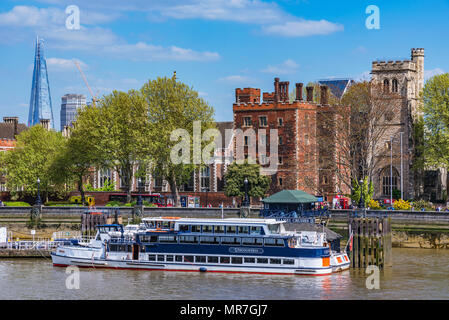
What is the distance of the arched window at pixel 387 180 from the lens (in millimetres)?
123250

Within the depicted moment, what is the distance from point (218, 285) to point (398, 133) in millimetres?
64699

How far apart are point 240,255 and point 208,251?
9.11ft

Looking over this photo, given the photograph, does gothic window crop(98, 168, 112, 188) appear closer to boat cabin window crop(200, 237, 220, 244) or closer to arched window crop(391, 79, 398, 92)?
arched window crop(391, 79, 398, 92)

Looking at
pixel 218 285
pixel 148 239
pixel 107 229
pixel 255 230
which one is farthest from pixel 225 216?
pixel 218 285

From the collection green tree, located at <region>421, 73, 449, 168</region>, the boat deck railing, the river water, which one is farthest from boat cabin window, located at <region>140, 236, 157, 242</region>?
green tree, located at <region>421, 73, 449, 168</region>

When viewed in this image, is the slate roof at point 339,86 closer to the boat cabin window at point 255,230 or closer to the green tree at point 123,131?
the green tree at point 123,131

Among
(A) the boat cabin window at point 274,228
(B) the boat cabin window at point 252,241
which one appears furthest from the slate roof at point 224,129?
(B) the boat cabin window at point 252,241

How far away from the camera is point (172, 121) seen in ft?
352

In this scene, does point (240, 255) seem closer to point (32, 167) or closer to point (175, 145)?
point (175, 145)

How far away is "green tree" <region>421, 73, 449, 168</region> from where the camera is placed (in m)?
112

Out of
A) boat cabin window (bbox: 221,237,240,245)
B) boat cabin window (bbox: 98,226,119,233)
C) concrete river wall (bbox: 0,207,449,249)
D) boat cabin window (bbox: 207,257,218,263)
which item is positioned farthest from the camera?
concrete river wall (bbox: 0,207,449,249)

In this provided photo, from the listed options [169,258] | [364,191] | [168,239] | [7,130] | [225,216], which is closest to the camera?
[169,258]

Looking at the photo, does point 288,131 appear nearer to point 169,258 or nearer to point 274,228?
point 274,228

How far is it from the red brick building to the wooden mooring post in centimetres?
3555
